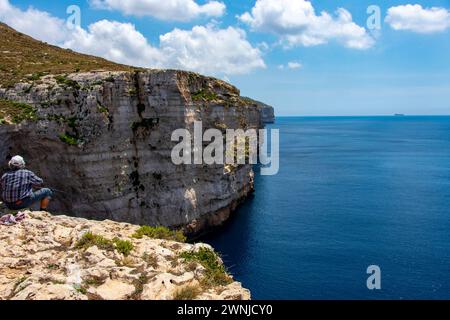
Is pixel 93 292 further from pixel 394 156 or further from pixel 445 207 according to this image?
pixel 394 156

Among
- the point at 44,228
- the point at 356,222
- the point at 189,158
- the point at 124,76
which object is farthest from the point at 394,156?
the point at 44,228

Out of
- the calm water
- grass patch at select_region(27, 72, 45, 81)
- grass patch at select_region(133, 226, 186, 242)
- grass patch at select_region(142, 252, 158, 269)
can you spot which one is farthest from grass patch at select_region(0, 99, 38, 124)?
grass patch at select_region(142, 252, 158, 269)

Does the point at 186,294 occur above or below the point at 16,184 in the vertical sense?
below

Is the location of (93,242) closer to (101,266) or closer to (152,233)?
(101,266)

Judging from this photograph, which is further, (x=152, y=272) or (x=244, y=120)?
(x=244, y=120)

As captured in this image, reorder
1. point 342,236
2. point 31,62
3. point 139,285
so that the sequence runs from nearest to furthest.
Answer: point 139,285 → point 31,62 → point 342,236

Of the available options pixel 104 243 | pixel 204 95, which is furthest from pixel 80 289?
pixel 204 95
